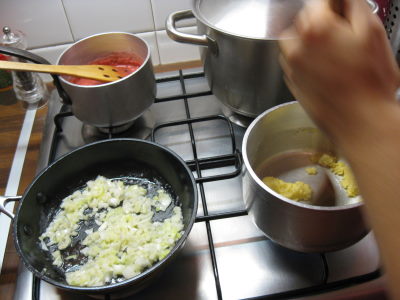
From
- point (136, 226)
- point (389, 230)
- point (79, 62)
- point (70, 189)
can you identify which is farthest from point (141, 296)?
point (79, 62)

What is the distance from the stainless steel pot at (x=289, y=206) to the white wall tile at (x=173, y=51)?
1.34 feet

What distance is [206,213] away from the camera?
0.52m

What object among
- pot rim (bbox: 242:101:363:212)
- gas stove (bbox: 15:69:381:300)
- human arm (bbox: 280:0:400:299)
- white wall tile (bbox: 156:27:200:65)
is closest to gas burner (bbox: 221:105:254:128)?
gas stove (bbox: 15:69:381:300)

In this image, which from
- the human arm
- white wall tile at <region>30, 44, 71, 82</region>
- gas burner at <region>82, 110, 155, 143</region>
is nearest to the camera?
the human arm

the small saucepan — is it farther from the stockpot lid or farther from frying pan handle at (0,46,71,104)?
the stockpot lid

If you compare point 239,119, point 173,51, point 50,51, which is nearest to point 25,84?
point 50,51

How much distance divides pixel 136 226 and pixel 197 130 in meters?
0.24

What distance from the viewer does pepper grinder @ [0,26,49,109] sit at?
728 millimetres

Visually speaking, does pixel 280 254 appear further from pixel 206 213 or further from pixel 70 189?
pixel 70 189

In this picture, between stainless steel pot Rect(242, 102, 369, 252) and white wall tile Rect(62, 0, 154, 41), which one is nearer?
stainless steel pot Rect(242, 102, 369, 252)

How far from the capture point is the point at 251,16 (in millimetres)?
540

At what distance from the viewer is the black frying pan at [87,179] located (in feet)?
1.57

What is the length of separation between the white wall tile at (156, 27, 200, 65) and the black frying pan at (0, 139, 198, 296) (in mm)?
372

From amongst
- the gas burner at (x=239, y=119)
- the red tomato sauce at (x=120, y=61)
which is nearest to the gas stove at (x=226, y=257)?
the gas burner at (x=239, y=119)
